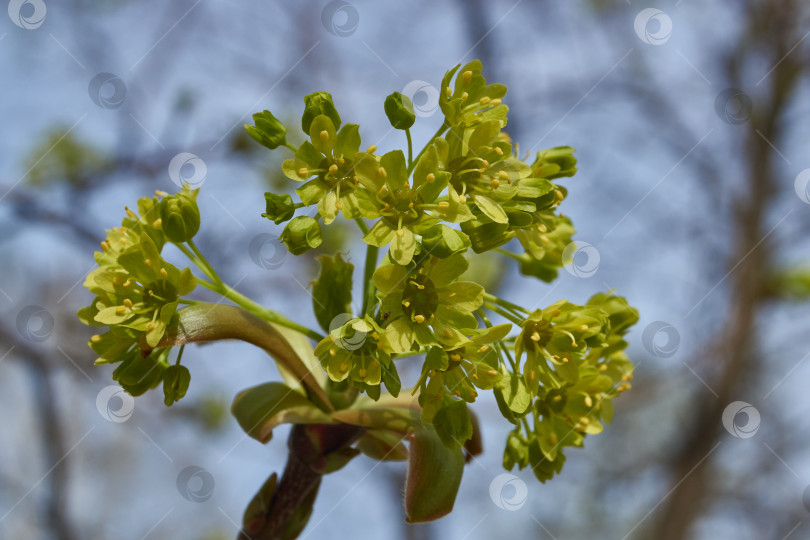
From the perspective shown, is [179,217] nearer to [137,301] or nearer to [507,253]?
[137,301]

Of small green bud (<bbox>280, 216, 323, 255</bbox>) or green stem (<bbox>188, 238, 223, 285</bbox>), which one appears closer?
small green bud (<bbox>280, 216, 323, 255</bbox>)

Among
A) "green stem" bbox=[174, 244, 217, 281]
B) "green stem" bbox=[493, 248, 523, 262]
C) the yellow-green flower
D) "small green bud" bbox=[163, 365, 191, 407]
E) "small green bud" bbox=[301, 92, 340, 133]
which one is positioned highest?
"green stem" bbox=[493, 248, 523, 262]

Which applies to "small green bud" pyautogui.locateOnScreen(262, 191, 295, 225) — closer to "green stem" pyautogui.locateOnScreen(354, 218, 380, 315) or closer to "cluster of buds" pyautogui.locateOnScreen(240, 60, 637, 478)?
"cluster of buds" pyautogui.locateOnScreen(240, 60, 637, 478)

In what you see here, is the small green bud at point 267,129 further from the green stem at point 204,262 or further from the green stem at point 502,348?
A: the green stem at point 502,348

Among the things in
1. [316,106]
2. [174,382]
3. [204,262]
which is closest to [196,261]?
[204,262]

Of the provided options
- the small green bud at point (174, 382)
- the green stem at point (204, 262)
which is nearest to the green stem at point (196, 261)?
the green stem at point (204, 262)

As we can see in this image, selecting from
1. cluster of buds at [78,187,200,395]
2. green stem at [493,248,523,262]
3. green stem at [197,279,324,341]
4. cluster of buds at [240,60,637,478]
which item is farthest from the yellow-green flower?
cluster of buds at [78,187,200,395]

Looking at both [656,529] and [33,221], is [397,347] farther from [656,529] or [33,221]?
[656,529]
